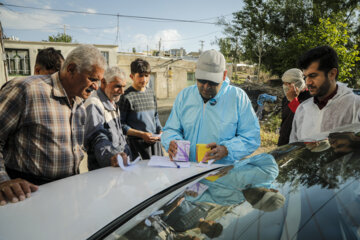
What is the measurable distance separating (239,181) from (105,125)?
1.58 metres

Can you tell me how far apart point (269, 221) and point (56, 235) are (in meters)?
0.83

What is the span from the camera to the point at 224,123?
204 cm

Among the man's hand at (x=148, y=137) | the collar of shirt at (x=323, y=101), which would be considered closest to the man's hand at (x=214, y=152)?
A: the collar of shirt at (x=323, y=101)

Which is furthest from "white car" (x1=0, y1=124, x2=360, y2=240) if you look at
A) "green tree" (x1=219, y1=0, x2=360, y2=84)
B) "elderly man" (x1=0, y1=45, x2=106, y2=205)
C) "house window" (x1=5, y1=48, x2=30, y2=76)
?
"house window" (x1=5, y1=48, x2=30, y2=76)

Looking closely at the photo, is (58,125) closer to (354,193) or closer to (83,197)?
(83,197)

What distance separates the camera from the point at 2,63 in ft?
49.5

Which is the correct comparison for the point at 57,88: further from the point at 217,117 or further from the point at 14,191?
the point at 217,117

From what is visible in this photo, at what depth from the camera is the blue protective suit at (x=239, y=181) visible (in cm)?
110

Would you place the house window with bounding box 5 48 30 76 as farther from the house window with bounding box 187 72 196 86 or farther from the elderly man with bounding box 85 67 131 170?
the elderly man with bounding box 85 67 131 170

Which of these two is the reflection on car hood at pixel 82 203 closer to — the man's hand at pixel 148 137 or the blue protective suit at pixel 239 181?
the blue protective suit at pixel 239 181

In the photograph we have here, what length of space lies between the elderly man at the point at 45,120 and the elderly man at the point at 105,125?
0.30m

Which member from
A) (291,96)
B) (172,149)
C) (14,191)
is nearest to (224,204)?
(172,149)

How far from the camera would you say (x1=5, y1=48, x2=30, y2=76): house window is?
820 inches

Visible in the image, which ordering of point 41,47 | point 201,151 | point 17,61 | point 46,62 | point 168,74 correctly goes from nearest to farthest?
point 201,151 → point 46,62 → point 17,61 → point 41,47 → point 168,74
